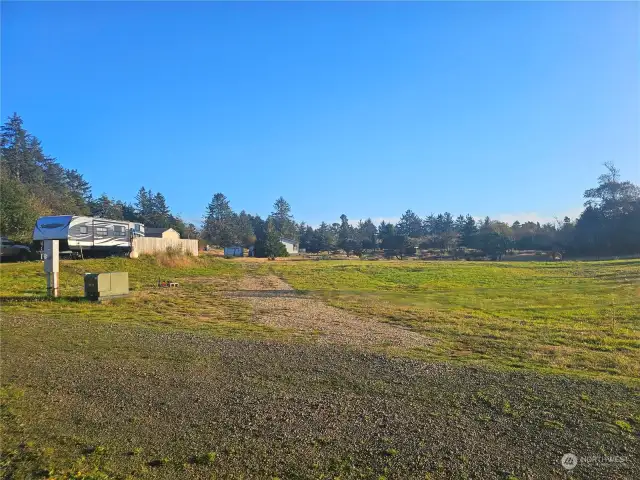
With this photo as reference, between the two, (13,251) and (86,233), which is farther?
(86,233)

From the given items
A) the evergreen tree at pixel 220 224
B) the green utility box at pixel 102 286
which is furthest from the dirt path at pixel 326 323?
the evergreen tree at pixel 220 224

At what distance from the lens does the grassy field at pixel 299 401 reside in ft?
13.4

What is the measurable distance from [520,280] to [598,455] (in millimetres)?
30371

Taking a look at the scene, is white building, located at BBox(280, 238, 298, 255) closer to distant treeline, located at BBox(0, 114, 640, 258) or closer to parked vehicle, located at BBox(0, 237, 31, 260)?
distant treeline, located at BBox(0, 114, 640, 258)

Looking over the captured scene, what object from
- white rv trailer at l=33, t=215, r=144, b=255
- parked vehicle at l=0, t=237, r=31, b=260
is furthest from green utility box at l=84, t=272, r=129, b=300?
parked vehicle at l=0, t=237, r=31, b=260

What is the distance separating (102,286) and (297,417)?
505 inches

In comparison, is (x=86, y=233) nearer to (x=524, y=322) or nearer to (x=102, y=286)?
(x=102, y=286)

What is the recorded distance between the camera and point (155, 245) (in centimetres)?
3550

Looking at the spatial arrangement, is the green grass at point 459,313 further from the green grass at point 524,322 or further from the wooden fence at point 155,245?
the wooden fence at point 155,245

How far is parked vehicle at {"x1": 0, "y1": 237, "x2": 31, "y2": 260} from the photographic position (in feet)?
90.9

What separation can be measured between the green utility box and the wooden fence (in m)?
17.4

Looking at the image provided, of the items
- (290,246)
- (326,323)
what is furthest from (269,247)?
(326,323)

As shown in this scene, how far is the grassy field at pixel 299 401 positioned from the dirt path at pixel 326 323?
25.8 inches

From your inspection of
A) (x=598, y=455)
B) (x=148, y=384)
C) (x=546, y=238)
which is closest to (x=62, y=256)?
(x=148, y=384)
